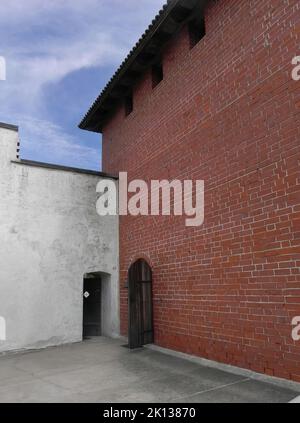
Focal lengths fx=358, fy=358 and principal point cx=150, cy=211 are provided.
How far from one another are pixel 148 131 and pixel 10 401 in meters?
5.83

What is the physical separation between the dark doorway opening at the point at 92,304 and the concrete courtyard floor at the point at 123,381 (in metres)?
2.44

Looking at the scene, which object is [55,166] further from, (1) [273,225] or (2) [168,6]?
(1) [273,225]

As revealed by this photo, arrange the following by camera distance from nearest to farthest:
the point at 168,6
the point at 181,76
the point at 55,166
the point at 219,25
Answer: the point at 219,25 → the point at 168,6 → the point at 181,76 → the point at 55,166

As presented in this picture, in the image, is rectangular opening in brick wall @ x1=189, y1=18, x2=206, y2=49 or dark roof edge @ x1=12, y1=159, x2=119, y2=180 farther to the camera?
dark roof edge @ x1=12, y1=159, x2=119, y2=180

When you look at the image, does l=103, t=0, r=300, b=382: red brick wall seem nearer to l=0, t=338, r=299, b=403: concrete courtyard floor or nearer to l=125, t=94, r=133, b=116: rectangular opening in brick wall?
l=0, t=338, r=299, b=403: concrete courtyard floor

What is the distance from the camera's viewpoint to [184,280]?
6477 millimetres

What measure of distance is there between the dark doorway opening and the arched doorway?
8.27 feet

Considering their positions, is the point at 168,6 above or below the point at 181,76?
above

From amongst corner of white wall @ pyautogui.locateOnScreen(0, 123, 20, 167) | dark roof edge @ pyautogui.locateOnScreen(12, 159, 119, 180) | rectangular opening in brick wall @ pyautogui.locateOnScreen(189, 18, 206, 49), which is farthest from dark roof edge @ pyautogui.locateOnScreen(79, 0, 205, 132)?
corner of white wall @ pyautogui.locateOnScreen(0, 123, 20, 167)

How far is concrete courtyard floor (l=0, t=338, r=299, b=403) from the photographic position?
13.7 feet

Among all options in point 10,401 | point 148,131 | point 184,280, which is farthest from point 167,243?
point 10,401

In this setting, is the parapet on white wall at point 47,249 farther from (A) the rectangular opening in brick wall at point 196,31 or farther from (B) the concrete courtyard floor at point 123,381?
(A) the rectangular opening in brick wall at point 196,31

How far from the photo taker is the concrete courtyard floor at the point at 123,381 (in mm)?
4188

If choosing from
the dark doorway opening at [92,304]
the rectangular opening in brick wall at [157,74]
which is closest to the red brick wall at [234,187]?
the rectangular opening in brick wall at [157,74]
